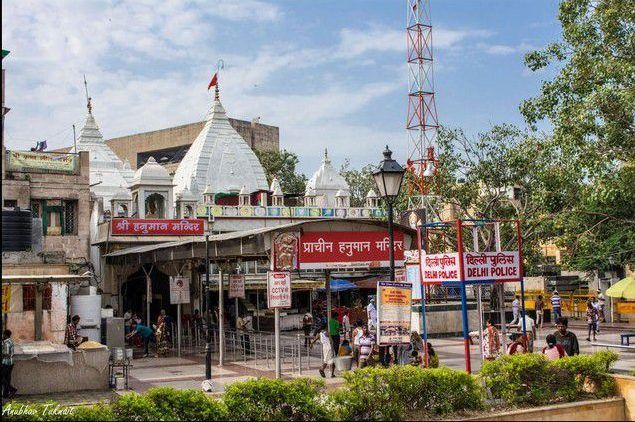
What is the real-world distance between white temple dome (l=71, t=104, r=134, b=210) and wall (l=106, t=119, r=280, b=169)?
2012 centimetres

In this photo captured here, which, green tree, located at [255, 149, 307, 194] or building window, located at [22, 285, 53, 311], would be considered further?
green tree, located at [255, 149, 307, 194]

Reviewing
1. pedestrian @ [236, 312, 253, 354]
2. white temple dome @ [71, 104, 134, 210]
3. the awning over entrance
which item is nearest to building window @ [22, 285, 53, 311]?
the awning over entrance

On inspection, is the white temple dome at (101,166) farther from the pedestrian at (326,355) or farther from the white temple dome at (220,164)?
the pedestrian at (326,355)

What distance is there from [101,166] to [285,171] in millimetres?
17507

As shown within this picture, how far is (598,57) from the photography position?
18.1 metres

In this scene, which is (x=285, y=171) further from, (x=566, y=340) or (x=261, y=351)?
(x=566, y=340)

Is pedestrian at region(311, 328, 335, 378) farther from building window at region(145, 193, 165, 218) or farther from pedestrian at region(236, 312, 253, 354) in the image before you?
building window at region(145, 193, 165, 218)

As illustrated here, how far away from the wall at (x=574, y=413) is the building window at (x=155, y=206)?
104 feet

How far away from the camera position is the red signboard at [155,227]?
34156 millimetres

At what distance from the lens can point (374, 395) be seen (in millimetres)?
10711

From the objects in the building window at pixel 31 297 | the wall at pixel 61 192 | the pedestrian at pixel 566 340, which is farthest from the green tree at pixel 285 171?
the pedestrian at pixel 566 340

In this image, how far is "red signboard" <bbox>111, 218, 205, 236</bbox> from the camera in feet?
112

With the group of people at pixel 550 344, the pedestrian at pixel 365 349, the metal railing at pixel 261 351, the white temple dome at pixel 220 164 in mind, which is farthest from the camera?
the white temple dome at pixel 220 164

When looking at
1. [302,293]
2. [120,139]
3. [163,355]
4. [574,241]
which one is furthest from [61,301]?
[120,139]
